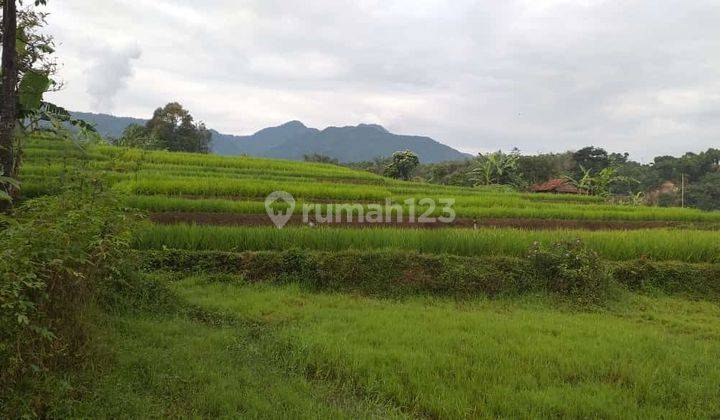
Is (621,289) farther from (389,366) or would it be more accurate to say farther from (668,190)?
(668,190)

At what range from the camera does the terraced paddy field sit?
3730mm

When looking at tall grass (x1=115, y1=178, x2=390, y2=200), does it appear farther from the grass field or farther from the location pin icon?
the grass field

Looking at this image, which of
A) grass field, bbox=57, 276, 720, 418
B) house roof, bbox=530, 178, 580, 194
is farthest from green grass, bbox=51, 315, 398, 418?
house roof, bbox=530, 178, 580, 194

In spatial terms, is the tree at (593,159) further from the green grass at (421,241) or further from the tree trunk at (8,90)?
the tree trunk at (8,90)

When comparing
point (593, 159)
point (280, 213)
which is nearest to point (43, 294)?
point (280, 213)

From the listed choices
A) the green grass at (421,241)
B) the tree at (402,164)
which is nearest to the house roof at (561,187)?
the tree at (402,164)

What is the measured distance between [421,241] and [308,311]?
3128mm

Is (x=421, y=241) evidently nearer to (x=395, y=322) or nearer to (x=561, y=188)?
(x=395, y=322)

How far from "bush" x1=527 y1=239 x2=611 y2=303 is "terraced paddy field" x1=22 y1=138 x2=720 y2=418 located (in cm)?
2

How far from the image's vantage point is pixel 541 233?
9250 millimetres

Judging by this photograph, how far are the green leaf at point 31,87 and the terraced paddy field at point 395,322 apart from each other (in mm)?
742

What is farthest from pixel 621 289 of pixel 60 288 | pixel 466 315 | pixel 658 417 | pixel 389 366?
pixel 60 288

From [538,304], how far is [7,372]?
6487 mm

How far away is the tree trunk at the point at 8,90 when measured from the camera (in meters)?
4.75
